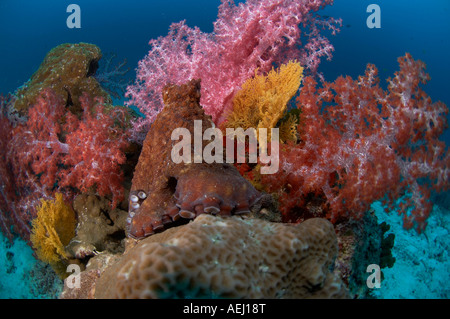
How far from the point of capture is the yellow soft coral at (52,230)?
3.83 metres

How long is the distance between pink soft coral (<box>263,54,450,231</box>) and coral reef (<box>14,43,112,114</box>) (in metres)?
4.05

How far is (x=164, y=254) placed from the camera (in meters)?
1.55

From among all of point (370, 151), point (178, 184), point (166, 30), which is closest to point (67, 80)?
point (178, 184)

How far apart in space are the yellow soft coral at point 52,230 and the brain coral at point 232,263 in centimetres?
224

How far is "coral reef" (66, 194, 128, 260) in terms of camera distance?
3582 mm

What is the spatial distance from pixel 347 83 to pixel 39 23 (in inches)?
2658

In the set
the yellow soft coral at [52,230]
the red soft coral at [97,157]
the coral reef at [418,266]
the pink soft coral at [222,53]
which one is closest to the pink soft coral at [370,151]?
the pink soft coral at [222,53]

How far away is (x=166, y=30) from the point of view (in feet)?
166

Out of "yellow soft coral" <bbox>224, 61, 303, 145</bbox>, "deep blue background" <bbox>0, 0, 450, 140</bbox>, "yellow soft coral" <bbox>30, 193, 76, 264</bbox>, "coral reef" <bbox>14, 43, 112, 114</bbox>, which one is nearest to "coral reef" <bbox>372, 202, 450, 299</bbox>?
"yellow soft coral" <bbox>224, 61, 303, 145</bbox>

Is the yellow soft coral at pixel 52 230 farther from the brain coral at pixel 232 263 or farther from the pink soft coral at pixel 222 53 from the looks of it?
the brain coral at pixel 232 263

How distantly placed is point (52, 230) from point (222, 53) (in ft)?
13.7
